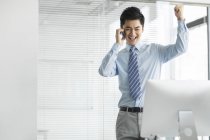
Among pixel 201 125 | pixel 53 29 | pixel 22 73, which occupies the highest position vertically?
pixel 53 29

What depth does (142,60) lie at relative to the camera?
9.33 ft

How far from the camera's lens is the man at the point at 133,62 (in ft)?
8.72

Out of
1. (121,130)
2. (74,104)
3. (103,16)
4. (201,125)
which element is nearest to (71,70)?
(74,104)

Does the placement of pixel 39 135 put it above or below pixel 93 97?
below

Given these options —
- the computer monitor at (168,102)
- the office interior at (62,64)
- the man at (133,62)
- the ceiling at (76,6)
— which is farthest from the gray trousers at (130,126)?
the ceiling at (76,6)

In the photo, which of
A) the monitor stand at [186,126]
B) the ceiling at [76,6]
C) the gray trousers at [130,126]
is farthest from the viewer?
the ceiling at [76,6]

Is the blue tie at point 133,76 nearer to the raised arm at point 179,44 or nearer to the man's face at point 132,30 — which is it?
the man's face at point 132,30

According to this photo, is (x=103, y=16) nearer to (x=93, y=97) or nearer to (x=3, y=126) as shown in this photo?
(x=93, y=97)

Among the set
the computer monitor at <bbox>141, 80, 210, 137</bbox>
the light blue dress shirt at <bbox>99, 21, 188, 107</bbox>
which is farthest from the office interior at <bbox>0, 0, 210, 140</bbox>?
the computer monitor at <bbox>141, 80, 210, 137</bbox>

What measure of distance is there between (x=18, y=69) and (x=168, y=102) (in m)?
1.54

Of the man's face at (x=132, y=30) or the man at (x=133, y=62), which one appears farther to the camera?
the man's face at (x=132, y=30)

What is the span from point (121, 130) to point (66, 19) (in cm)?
124

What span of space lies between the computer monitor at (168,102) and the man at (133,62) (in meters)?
Result: 0.54

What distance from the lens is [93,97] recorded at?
3.38 metres
